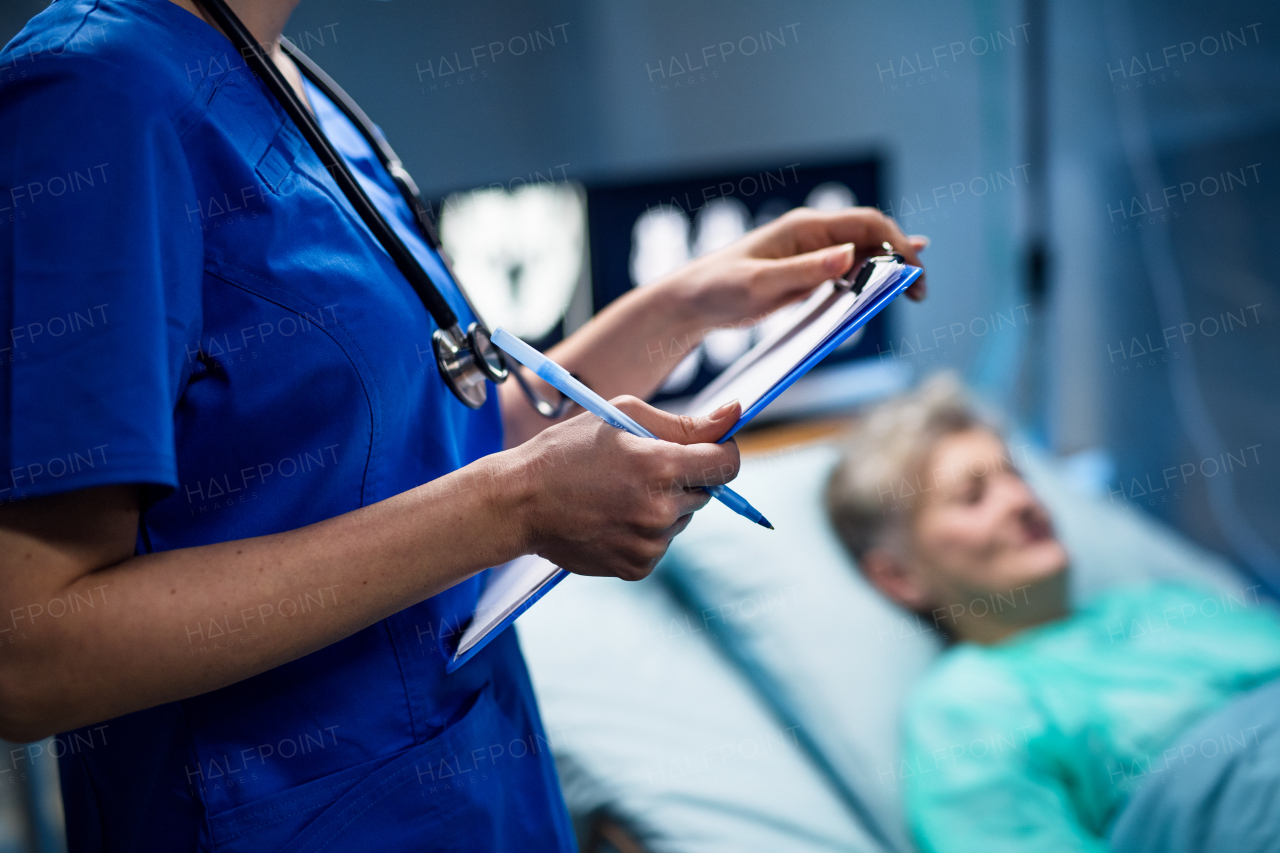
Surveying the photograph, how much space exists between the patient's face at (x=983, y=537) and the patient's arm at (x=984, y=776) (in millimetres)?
218

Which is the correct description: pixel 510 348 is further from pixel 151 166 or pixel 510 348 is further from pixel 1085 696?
pixel 1085 696

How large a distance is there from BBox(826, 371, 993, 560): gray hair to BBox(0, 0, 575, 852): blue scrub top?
1007mm

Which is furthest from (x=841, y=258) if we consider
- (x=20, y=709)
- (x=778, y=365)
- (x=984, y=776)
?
(x=984, y=776)

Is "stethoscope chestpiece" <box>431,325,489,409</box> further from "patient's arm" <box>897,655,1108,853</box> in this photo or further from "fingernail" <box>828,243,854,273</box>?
"patient's arm" <box>897,655,1108,853</box>

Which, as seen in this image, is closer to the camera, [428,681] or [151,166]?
[151,166]

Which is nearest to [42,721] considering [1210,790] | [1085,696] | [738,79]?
[1210,790]

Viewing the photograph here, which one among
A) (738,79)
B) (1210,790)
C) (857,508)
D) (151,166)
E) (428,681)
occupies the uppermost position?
(738,79)

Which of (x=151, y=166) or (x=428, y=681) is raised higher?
(x=151, y=166)

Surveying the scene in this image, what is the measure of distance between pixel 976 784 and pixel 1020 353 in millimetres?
1339

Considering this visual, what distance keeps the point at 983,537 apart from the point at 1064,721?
0.33 m

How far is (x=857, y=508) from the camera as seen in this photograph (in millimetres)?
1583

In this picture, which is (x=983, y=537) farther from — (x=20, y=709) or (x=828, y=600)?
(x=20, y=709)

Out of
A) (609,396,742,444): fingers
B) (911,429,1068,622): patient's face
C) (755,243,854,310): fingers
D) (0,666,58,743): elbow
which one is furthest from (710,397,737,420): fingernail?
(911,429,1068,622): patient's face

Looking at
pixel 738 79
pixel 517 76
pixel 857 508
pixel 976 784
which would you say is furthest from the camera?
pixel 738 79
